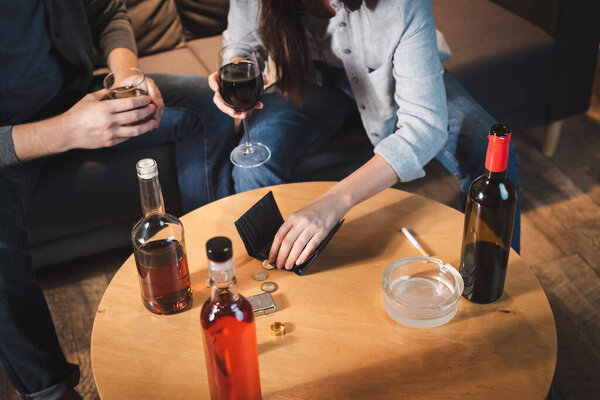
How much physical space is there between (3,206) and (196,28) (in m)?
1.10

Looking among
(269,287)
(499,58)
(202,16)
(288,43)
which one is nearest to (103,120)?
(288,43)

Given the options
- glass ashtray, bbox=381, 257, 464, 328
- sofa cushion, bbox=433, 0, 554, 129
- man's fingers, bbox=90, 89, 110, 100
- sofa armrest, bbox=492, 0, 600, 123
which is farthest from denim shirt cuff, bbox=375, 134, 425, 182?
sofa armrest, bbox=492, 0, 600, 123

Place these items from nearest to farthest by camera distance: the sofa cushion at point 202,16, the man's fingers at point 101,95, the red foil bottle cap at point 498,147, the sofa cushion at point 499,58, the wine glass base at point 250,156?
1. the red foil bottle cap at point 498,147
2. the man's fingers at point 101,95
3. the wine glass base at point 250,156
4. the sofa cushion at point 499,58
5. the sofa cushion at point 202,16

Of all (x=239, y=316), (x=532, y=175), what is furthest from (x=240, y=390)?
(x=532, y=175)

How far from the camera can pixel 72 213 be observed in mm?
1797

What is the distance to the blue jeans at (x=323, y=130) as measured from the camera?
1635mm

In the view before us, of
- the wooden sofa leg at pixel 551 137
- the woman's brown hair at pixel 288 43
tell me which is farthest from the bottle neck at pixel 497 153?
the wooden sofa leg at pixel 551 137

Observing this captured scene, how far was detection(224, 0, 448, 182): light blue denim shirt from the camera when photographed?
1.37 m

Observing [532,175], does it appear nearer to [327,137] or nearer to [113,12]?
[327,137]

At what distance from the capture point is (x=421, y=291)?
1.10 m

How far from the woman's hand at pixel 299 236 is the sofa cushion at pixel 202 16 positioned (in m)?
1.32

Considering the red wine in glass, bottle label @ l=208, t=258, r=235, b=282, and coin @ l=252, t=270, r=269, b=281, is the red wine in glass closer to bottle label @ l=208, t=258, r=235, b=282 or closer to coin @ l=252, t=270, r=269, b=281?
coin @ l=252, t=270, r=269, b=281

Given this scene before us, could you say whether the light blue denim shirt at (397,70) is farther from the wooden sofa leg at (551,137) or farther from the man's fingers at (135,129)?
the wooden sofa leg at (551,137)

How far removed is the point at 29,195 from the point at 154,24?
2.74 ft
